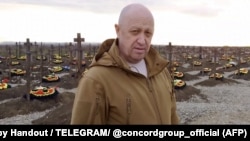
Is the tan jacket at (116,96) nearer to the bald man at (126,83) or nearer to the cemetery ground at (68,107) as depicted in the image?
the bald man at (126,83)

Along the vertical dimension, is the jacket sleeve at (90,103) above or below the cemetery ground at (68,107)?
above

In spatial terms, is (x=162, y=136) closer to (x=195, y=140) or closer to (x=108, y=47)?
(x=195, y=140)

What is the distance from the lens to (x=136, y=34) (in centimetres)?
288

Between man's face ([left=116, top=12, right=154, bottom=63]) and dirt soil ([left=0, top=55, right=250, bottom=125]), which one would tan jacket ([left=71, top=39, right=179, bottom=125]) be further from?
dirt soil ([left=0, top=55, right=250, bottom=125])

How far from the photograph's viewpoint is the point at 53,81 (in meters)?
33.9

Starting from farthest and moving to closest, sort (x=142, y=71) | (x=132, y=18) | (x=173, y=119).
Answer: (x=173, y=119)
(x=142, y=71)
(x=132, y=18)

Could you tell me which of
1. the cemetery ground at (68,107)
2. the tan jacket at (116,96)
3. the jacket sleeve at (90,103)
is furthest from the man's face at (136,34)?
the cemetery ground at (68,107)

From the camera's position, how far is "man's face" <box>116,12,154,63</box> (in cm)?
286

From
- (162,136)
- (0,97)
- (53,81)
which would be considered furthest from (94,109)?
(53,81)

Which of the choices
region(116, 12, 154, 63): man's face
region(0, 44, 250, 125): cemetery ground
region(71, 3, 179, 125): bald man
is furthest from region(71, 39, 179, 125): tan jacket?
region(0, 44, 250, 125): cemetery ground

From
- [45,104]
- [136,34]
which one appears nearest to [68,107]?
[45,104]

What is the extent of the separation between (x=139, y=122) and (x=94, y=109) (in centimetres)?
A: 40

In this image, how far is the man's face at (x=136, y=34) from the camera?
2.86m

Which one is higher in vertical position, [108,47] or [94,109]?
[108,47]
